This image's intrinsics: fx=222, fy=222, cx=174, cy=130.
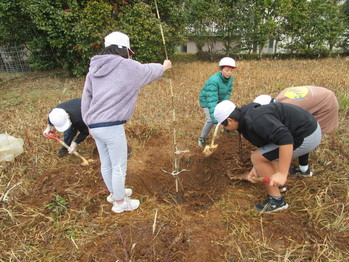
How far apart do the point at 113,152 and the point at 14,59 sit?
12670 millimetres

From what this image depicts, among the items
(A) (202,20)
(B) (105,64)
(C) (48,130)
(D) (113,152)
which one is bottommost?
(C) (48,130)

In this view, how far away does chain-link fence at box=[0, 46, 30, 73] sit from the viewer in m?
11.0

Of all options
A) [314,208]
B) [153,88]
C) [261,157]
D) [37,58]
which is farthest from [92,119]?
[37,58]

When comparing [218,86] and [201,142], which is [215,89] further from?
[201,142]

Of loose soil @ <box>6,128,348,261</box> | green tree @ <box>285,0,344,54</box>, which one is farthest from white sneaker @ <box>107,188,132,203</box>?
green tree @ <box>285,0,344,54</box>

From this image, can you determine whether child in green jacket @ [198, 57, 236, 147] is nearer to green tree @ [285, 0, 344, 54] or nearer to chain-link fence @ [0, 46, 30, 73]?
green tree @ [285, 0, 344, 54]

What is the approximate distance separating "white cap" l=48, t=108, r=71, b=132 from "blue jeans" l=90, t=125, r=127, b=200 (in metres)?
0.95

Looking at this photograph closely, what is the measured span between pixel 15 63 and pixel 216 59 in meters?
10.7

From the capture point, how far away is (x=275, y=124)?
151 cm

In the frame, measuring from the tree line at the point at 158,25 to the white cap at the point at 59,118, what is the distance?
4.56 m

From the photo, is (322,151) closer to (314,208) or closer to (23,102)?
(314,208)

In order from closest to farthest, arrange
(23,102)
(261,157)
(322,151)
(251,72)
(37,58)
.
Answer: (261,157)
(322,151)
(23,102)
(251,72)
(37,58)

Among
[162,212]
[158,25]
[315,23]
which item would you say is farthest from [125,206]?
[315,23]

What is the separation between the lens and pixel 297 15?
11.3 metres
